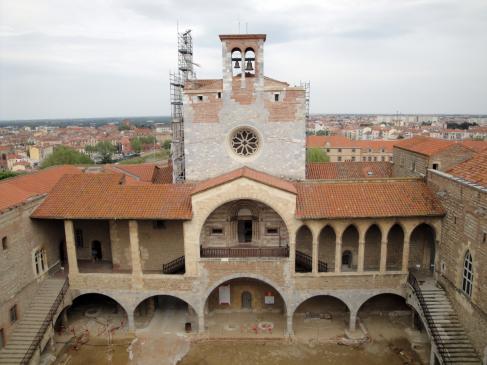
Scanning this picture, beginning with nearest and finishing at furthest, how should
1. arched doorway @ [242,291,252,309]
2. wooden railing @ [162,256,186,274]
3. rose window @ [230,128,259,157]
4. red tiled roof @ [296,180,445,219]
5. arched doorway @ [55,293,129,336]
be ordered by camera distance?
1. red tiled roof @ [296,180,445,219]
2. arched doorway @ [55,293,129,336]
3. wooden railing @ [162,256,186,274]
4. arched doorway @ [242,291,252,309]
5. rose window @ [230,128,259,157]

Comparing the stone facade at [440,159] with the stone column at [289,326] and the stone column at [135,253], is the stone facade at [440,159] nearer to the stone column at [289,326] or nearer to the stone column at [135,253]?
the stone column at [289,326]

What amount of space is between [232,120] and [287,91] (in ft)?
13.2

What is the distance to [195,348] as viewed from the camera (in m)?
22.1

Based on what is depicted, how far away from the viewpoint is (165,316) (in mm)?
25469

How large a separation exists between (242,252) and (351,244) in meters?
6.98

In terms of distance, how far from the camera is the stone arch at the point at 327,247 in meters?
24.4

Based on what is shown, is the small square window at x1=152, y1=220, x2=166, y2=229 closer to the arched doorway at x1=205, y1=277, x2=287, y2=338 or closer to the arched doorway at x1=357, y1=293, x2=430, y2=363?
the arched doorway at x1=205, y1=277, x2=287, y2=338

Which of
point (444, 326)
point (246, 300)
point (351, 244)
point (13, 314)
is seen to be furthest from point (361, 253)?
point (13, 314)

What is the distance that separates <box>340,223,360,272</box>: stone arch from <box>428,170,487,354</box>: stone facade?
4750 millimetres

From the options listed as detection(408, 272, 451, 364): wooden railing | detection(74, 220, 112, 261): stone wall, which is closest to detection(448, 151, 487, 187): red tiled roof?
detection(408, 272, 451, 364): wooden railing

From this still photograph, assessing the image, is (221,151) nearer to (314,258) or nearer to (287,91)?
(287,91)

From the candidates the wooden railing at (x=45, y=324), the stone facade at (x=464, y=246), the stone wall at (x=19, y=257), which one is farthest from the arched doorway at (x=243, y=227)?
the stone wall at (x=19, y=257)

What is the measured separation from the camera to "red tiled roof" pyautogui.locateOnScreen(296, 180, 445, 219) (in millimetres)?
21359

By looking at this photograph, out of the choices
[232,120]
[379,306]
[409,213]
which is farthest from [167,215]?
[379,306]
